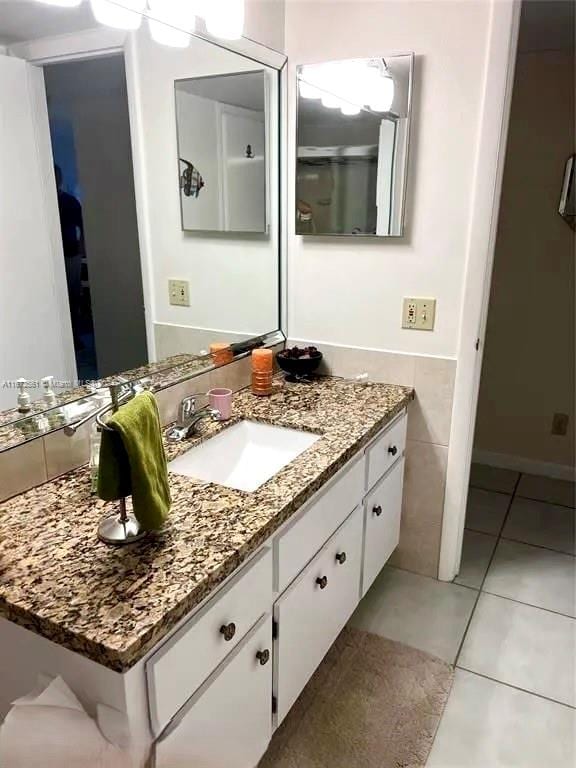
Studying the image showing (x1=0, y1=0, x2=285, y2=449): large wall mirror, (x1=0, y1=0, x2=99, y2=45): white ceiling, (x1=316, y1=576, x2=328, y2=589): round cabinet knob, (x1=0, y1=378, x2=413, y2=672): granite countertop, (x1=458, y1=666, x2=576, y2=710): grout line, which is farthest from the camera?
(x1=458, y1=666, x2=576, y2=710): grout line

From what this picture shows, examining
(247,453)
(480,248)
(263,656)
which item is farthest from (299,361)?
(263,656)

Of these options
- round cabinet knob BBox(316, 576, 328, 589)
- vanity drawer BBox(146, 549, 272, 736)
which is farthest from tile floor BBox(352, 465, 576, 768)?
vanity drawer BBox(146, 549, 272, 736)

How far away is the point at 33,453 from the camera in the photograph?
1.34 m

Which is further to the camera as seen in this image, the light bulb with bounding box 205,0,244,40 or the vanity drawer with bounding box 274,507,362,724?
the light bulb with bounding box 205,0,244,40

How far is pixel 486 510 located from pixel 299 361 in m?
1.43

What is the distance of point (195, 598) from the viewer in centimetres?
102

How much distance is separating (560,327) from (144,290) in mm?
2310

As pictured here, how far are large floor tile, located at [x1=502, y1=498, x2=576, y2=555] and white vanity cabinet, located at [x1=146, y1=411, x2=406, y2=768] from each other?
106cm

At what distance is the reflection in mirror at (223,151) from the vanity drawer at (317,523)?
101 cm

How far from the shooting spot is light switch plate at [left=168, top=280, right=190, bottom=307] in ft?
6.18

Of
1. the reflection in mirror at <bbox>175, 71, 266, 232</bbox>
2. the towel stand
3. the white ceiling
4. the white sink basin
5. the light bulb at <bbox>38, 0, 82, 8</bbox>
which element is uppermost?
the light bulb at <bbox>38, 0, 82, 8</bbox>

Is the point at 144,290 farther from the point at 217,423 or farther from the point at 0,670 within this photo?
the point at 0,670

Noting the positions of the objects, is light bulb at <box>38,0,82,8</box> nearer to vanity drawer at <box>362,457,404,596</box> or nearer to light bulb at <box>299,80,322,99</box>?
light bulb at <box>299,80,322,99</box>

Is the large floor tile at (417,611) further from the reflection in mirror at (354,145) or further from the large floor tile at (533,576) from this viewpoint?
the reflection in mirror at (354,145)
